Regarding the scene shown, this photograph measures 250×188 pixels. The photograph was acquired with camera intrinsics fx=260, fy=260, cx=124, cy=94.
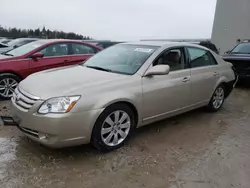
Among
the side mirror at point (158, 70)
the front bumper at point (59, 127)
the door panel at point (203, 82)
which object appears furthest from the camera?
the door panel at point (203, 82)

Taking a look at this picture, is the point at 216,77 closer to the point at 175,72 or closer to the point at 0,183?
the point at 175,72

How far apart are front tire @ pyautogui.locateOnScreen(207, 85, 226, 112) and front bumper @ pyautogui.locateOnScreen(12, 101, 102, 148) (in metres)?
2.97

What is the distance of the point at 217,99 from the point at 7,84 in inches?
179

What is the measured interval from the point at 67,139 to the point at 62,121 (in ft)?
0.84

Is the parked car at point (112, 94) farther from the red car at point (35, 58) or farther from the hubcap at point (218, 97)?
the red car at point (35, 58)

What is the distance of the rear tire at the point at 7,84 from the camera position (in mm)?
5661

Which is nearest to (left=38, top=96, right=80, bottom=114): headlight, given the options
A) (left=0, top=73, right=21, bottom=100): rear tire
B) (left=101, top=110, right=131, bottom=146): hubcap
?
(left=101, top=110, right=131, bottom=146): hubcap

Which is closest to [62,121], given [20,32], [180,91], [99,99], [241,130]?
[99,99]

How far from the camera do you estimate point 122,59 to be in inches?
166

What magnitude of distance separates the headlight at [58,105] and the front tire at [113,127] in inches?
16.7

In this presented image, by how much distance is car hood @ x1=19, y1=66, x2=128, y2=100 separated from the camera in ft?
10.4

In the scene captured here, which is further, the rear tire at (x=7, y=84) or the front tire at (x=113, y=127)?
the rear tire at (x=7, y=84)

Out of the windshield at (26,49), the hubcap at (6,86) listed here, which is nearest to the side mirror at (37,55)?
the windshield at (26,49)

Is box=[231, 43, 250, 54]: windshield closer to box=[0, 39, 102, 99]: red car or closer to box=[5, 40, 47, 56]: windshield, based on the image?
box=[0, 39, 102, 99]: red car
